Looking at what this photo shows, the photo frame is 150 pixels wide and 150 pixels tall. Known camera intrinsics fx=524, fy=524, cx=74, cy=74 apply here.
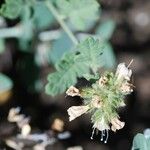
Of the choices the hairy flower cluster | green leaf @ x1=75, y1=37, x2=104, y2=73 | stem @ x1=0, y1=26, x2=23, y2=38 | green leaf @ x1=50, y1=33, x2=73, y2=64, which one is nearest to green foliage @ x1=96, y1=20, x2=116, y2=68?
green leaf @ x1=50, y1=33, x2=73, y2=64

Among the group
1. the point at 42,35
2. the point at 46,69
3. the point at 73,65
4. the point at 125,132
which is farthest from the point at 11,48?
the point at 73,65

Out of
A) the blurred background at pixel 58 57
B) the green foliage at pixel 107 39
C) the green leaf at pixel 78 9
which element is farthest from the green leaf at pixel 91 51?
the green foliage at pixel 107 39

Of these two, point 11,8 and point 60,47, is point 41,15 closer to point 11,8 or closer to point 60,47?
point 60,47

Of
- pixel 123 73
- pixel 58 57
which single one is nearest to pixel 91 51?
pixel 123 73

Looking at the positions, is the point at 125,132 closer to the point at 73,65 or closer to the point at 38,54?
the point at 38,54

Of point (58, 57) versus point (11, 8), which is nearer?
point (11, 8)
